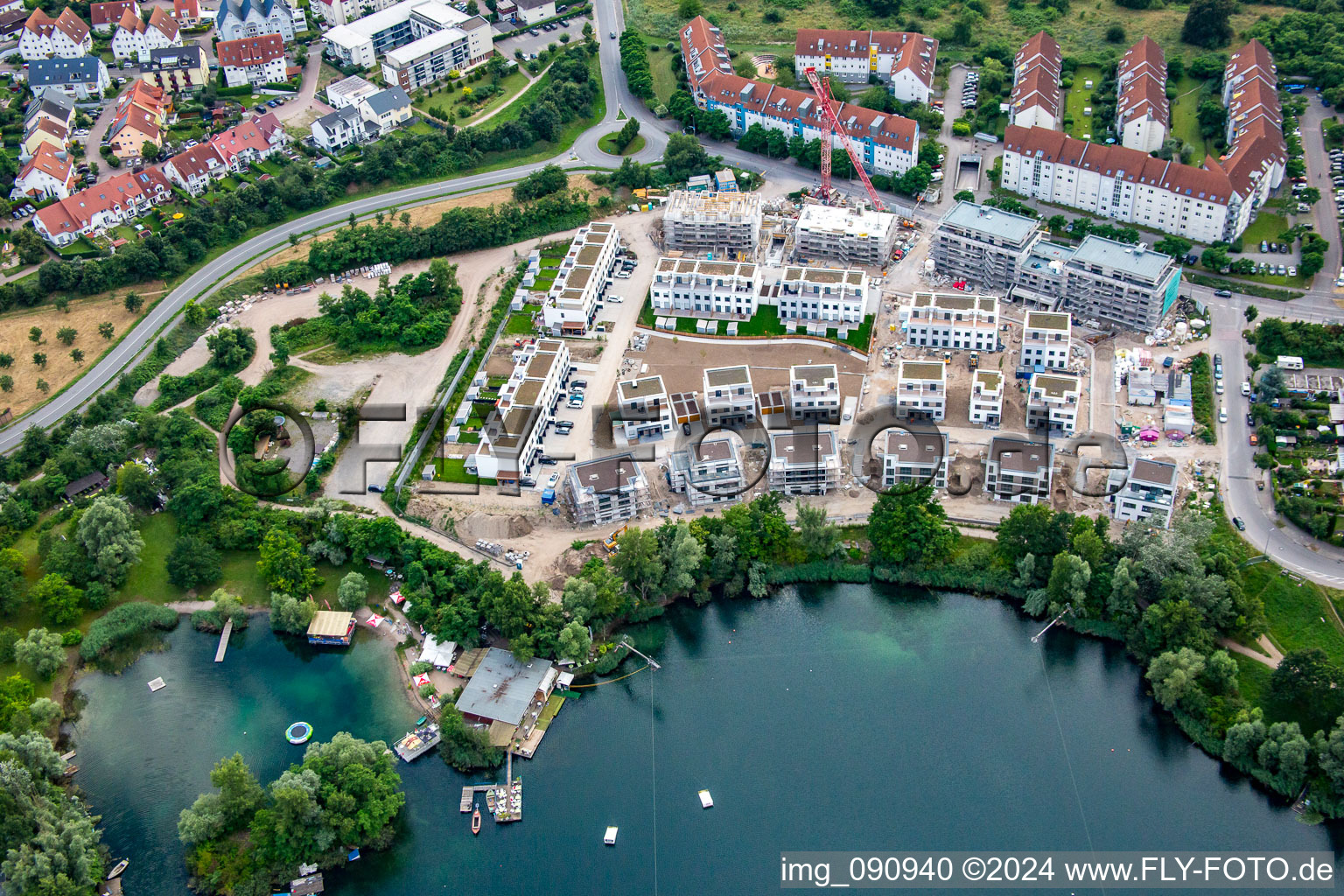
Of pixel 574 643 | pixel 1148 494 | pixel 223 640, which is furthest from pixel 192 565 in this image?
pixel 1148 494

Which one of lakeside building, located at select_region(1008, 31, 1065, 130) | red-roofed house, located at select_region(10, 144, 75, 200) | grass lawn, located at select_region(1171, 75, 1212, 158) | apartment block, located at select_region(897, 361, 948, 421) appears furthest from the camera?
red-roofed house, located at select_region(10, 144, 75, 200)

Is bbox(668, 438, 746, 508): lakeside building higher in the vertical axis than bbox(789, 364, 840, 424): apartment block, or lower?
lower

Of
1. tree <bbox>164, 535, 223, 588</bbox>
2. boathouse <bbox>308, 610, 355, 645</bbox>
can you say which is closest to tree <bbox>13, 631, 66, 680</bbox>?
tree <bbox>164, 535, 223, 588</bbox>

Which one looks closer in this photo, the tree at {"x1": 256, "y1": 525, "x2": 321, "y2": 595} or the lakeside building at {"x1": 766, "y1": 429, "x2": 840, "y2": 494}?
the tree at {"x1": 256, "y1": 525, "x2": 321, "y2": 595}

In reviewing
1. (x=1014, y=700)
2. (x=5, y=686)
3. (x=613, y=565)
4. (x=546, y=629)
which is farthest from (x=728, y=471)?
(x=5, y=686)

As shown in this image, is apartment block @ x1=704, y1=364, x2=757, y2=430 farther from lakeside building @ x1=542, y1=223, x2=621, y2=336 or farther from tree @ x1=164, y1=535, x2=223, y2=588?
tree @ x1=164, y1=535, x2=223, y2=588

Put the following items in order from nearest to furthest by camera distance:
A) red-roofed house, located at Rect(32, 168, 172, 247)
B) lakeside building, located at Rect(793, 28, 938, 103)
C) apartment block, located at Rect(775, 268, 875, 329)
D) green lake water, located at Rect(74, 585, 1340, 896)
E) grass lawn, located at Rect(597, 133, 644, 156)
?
green lake water, located at Rect(74, 585, 1340, 896), apartment block, located at Rect(775, 268, 875, 329), red-roofed house, located at Rect(32, 168, 172, 247), grass lawn, located at Rect(597, 133, 644, 156), lakeside building, located at Rect(793, 28, 938, 103)

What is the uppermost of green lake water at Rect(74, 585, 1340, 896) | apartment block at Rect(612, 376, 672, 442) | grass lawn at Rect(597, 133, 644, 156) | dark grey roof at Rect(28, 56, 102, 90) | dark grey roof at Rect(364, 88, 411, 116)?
dark grey roof at Rect(28, 56, 102, 90)

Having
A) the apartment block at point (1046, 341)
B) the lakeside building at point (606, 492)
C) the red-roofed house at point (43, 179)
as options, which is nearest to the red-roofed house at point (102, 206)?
the red-roofed house at point (43, 179)
